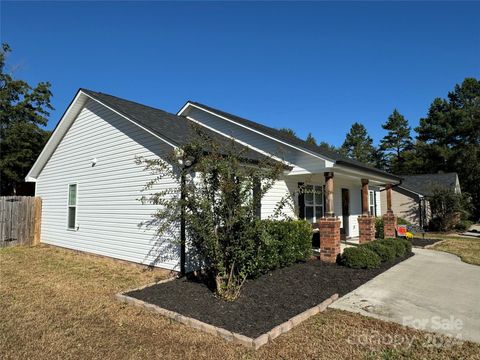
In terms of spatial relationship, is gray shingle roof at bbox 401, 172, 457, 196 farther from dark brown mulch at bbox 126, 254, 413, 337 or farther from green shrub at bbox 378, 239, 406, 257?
dark brown mulch at bbox 126, 254, 413, 337

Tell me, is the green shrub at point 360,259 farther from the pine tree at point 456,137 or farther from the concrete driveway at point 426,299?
the pine tree at point 456,137

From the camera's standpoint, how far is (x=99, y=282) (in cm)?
695

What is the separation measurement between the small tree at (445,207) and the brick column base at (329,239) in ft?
53.9

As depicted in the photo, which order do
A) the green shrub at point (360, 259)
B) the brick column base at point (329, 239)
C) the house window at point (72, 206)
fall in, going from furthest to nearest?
the house window at point (72, 206)
the brick column base at point (329, 239)
the green shrub at point (360, 259)

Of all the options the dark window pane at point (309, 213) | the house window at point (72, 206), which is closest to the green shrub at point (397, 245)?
the dark window pane at point (309, 213)

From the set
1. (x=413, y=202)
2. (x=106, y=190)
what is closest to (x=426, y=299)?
(x=106, y=190)

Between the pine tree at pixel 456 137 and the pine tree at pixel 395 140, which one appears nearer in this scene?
the pine tree at pixel 456 137

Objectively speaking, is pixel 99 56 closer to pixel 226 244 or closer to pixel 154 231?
pixel 154 231

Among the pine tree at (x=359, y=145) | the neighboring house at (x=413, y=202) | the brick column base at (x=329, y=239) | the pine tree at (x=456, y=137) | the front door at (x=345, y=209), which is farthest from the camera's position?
the pine tree at (x=359, y=145)

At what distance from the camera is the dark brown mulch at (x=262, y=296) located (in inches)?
183

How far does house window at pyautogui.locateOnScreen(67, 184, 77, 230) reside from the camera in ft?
36.0

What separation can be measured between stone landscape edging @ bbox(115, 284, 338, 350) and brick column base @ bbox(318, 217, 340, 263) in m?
3.07

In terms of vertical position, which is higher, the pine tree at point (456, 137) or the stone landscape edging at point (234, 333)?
the pine tree at point (456, 137)

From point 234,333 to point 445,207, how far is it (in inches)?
877
